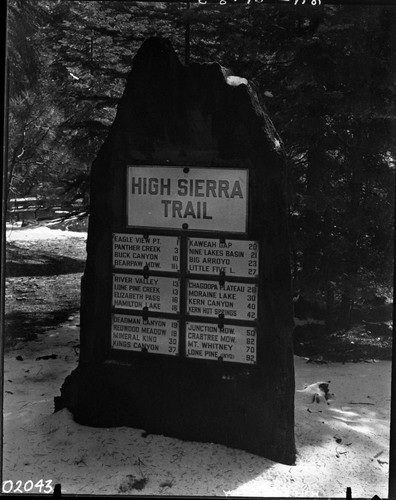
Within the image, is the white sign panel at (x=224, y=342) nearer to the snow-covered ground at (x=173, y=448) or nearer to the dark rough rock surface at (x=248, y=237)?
the dark rough rock surface at (x=248, y=237)

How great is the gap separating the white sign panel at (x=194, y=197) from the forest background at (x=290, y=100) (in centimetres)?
54

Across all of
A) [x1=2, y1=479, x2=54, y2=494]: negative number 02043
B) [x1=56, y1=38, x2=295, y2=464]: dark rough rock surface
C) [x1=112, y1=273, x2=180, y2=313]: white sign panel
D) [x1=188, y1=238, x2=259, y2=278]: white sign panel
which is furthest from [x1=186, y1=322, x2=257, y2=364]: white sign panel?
[x1=2, y1=479, x2=54, y2=494]: negative number 02043

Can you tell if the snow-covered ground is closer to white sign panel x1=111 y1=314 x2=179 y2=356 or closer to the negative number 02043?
the negative number 02043

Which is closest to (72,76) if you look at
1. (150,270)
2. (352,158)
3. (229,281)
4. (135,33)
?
(135,33)

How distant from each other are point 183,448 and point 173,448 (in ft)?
0.21

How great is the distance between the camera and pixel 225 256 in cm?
414

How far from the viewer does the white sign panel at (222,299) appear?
414 cm

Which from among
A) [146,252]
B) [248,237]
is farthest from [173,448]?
[248,237]

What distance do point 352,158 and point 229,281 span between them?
134 centimetres

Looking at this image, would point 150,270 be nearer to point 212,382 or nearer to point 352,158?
point 212,382

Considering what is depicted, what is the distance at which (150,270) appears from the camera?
427cm

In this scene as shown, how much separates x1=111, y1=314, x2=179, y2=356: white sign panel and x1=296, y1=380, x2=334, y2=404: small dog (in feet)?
3.07

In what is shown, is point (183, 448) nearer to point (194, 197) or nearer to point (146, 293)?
point (146, 293)

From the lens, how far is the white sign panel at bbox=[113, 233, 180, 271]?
4.22 m
